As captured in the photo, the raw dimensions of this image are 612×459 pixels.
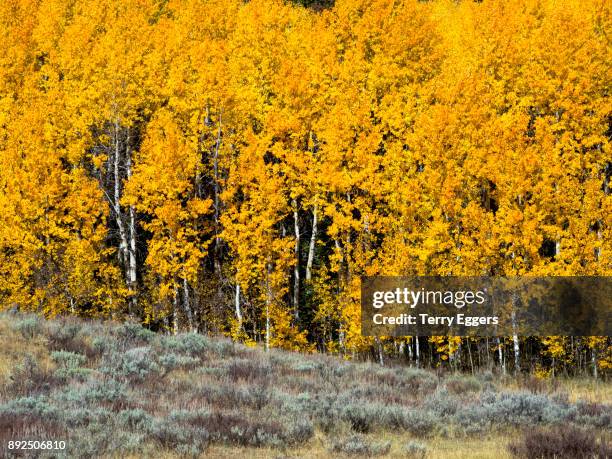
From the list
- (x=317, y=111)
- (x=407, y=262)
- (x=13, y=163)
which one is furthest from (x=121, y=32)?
(x=407, y=262)

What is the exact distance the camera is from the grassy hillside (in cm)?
1129

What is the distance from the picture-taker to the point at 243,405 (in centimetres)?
1411

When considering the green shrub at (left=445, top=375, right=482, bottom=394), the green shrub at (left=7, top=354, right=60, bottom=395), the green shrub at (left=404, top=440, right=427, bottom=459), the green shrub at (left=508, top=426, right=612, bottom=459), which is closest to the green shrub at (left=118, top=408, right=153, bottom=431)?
the green shrub at (left=7, top=354, right=60, bottom=395)

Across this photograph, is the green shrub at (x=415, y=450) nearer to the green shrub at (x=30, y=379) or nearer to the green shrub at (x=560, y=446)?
the green shrub at (x=560, y=446)

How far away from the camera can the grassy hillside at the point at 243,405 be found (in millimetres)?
11289

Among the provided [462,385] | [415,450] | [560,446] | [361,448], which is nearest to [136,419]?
[361,448]

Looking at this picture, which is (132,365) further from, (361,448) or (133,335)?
(361,448)

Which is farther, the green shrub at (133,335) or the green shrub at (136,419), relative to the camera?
the green shrub at (133,335)

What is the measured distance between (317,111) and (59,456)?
22698 mm

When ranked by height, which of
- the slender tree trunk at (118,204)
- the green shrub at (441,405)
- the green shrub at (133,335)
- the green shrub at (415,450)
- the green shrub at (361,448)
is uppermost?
the slender tree trunk at (118,204)

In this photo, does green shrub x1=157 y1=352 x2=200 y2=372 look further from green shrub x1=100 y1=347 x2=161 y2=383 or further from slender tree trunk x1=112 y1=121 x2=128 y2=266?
slender tree trunk x1=112 y1=121 x2=128 y2=266

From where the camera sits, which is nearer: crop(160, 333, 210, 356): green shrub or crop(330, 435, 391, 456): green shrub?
crop(330, 435, 391, 456): green shrub

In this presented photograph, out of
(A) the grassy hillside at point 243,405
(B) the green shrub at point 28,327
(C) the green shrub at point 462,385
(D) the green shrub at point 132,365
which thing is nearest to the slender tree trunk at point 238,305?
(A) the grassy hillside at point 243,405

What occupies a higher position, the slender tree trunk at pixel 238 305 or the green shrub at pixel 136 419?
the slender tree trunk at pixel 238 305
